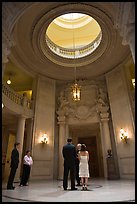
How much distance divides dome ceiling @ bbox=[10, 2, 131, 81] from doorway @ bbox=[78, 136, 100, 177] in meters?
5.34

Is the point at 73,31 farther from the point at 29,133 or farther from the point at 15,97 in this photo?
the point at 29,133

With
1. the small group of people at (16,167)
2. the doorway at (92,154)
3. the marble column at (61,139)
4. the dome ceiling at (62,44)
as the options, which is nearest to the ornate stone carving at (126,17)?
the dome ceiling at (62,44)

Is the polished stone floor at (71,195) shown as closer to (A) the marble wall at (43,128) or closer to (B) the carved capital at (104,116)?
(A) the marble wall at (43,128)

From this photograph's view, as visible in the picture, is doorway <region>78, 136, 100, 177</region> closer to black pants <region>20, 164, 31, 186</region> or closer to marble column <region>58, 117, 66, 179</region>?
marble column <region>58, 117, 66, 179</region>

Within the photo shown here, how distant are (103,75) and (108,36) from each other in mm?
3847

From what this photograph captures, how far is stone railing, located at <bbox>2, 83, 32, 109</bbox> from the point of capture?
939 centimetres

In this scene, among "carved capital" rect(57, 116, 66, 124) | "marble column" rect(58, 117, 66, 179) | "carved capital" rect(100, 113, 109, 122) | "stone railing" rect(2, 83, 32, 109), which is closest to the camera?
"stone railing" rect(2, 83, 32, 109)

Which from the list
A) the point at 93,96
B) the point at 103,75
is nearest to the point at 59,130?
the point at 93,96

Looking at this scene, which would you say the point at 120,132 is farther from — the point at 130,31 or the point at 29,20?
the point at 29,20

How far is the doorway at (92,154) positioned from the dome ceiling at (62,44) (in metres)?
5.34

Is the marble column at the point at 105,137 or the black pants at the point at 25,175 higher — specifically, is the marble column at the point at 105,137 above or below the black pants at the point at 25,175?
above

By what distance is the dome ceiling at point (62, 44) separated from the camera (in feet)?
27.8

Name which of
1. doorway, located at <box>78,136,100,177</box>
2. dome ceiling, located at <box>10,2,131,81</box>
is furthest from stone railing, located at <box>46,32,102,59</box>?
doorway, located at <box>78,136,100,177</box>

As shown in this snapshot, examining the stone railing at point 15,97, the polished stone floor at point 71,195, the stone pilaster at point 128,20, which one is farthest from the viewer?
the stone railing at point 15,97
